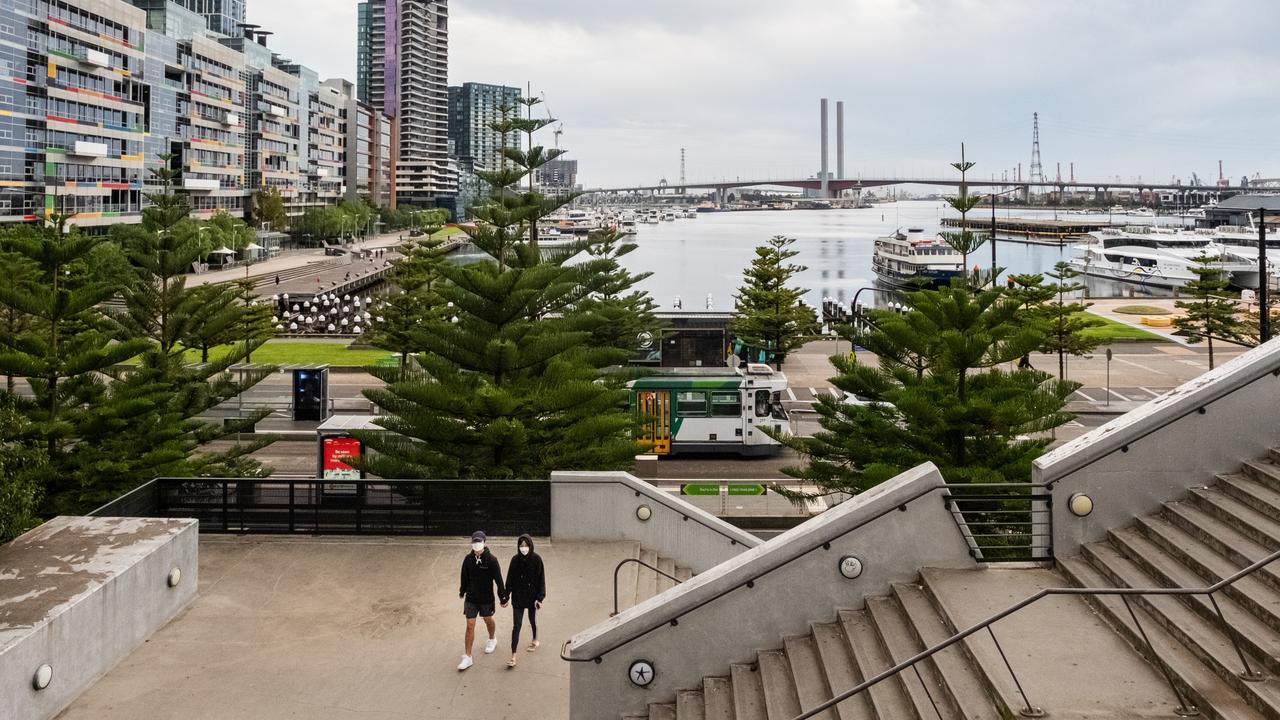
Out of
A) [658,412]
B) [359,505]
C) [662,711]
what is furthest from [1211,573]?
[658,412]

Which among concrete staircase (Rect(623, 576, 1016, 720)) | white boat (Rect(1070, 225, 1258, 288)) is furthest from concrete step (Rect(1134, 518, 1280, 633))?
white boat (Rect(1070, 225, 1258, 288))

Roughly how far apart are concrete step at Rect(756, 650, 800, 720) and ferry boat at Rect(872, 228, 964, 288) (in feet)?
219

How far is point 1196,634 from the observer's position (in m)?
A: 6.05

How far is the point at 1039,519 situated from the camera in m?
8.02

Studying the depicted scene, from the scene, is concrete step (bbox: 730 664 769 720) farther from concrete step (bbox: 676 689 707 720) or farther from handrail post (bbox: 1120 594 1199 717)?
handrail post (bbox: 1120 594 1199 717)

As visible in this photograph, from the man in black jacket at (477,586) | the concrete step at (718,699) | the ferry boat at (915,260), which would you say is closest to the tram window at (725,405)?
the man in black jacket at (477,586)

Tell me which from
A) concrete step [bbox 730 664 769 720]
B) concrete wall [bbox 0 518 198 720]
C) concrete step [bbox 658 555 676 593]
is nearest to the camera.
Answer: concrete step [bbox 730 664 769 720]

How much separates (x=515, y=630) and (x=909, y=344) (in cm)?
992

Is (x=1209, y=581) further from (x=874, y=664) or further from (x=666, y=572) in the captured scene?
(x=666, y=572)

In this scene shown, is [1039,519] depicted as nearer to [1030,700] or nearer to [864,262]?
[1030,700]

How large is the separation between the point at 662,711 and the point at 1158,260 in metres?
91.6

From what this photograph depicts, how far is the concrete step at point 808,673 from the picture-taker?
6504 millimetres

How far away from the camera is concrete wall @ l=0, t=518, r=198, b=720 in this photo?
7.55m

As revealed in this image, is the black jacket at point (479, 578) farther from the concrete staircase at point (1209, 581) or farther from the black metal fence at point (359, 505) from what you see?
the concrete staircase at point (1209, 581)
